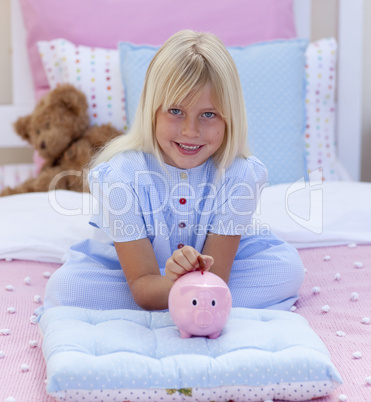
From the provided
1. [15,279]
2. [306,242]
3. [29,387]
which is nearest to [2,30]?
[15,279]

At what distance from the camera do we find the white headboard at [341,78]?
7.04 ft

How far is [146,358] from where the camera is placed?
0.85m

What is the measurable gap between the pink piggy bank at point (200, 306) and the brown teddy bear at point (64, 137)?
0.96 metres

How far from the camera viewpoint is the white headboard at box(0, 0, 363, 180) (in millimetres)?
2145

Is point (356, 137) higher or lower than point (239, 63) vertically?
lower

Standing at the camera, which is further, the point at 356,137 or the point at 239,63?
the point at 356,137

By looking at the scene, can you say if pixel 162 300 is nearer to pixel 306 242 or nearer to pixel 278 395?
pixel 278 395

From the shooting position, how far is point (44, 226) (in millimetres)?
1532

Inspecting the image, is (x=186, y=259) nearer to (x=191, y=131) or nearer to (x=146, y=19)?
(x=191, y=131)

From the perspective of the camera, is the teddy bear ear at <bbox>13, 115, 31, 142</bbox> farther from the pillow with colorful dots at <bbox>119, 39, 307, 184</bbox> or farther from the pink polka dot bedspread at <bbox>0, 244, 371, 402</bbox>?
the pink polka dot bedspread at <bbox>0, 244, 371, 402</bbox>

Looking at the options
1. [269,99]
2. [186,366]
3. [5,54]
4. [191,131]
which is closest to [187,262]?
[186,366]

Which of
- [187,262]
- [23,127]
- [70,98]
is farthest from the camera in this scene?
[23,127]

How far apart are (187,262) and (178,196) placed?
1.05 feet

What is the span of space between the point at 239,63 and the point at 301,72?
0.21m
